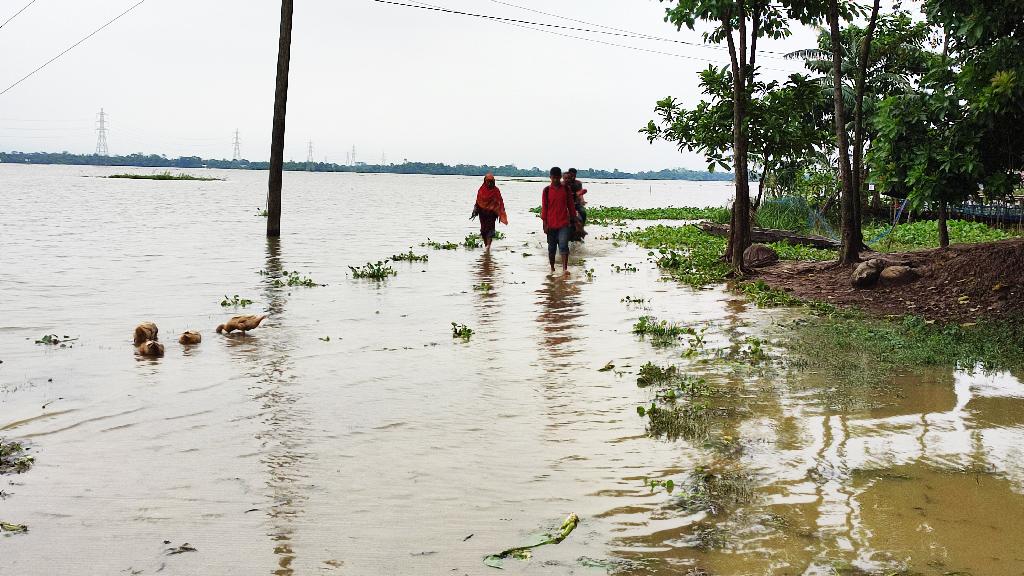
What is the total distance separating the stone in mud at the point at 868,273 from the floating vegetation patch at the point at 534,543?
31.8 feet

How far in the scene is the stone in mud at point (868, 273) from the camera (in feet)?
41.1

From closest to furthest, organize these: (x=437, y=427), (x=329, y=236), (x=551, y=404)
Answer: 1. (x=437, y=427)
2. (x=551, y=404)
3. (x=329, y=236)

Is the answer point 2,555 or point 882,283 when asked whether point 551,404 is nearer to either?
point 2,555

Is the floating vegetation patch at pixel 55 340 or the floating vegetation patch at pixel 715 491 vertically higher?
the floating vegetation patch at pixel 715 491

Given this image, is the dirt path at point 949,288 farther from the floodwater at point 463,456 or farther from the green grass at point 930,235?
the green grass at point 930,235

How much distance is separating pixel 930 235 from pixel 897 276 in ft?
41.2

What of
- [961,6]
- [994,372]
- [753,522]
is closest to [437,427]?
[753,522]

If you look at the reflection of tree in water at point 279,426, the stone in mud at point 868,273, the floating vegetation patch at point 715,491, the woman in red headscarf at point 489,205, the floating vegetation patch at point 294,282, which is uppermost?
the woman in red headscarf at point 489,205

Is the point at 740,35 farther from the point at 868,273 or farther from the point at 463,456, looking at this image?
the point at 463,456

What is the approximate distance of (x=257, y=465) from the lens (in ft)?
17.0

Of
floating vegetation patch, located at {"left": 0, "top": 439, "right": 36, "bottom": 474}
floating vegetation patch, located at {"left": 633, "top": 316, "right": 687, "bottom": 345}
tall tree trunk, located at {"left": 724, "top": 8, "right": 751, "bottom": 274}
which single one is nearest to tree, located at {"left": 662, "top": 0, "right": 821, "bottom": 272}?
tall tree trunk, located at {"left": 724, "top": 8, "right": 751, "bottom": 274}

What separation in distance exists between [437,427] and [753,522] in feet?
8.47

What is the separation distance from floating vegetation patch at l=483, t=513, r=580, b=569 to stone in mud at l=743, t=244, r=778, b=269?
43.5ft

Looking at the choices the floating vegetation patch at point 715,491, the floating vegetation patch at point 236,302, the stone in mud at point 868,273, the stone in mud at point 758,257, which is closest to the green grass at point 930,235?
the stone in mud at point 758,257
